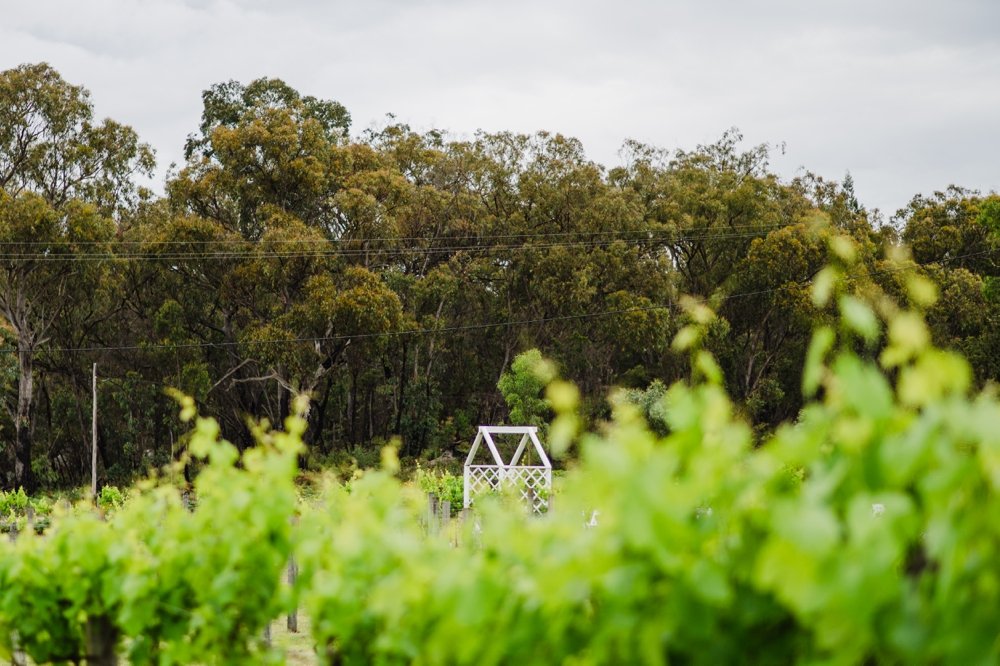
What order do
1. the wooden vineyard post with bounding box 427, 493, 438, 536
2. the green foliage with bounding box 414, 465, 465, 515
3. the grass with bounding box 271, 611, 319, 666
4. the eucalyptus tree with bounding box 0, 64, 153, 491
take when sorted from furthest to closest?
the eucalyptus tree with bounding box 0, 64, 153, 491 → the green foliage with bounding box 414, 465, 465, 515 → the wooden vineyard post with bounding box 427, 493, 438, 536 → the grass with bounding box 271, 611, 319, 666

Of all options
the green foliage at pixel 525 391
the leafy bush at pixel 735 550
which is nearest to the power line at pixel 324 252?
the green foliage at pixel 525 391

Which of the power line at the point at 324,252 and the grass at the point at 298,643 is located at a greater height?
the power line at the point at 324,252

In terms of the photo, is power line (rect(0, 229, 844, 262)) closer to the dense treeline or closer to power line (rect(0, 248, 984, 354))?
the dense treeline

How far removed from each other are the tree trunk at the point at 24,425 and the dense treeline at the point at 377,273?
0.31 feet

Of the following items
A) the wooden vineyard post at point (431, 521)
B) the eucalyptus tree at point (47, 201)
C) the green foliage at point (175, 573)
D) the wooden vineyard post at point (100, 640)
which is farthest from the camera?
the eucalyptus tree at point (47, 201)

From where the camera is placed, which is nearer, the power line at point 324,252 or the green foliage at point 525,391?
the power line at point 324,252

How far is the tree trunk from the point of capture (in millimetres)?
34125

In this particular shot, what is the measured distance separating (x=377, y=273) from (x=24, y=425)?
A: 1214 cm

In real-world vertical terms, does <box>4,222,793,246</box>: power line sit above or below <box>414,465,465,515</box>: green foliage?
above

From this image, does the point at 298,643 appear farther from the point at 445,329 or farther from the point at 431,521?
the point at 445,329

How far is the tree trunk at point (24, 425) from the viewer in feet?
112

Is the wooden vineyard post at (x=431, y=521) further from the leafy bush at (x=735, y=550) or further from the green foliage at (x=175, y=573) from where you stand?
the leafy bush at (x=735, y=550)

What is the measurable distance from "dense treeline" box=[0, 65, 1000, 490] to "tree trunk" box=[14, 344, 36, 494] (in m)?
0.10

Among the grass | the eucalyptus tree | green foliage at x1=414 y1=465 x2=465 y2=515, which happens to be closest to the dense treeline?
the eucalyptus tree
